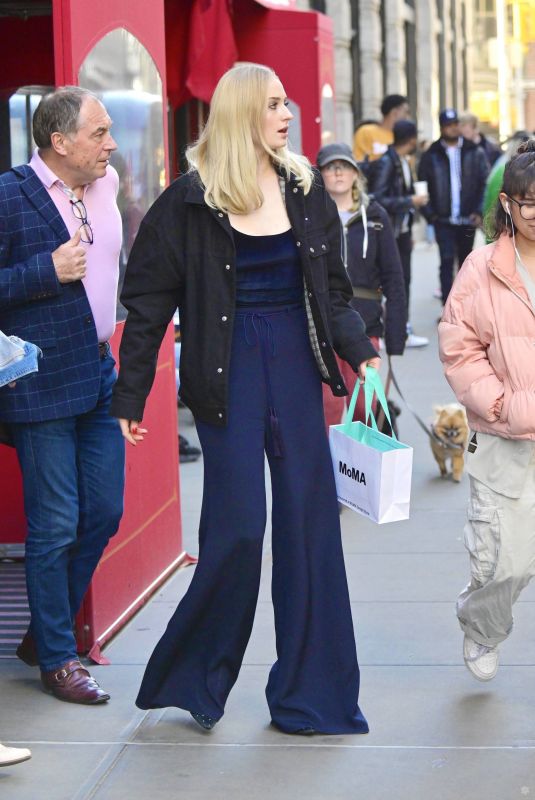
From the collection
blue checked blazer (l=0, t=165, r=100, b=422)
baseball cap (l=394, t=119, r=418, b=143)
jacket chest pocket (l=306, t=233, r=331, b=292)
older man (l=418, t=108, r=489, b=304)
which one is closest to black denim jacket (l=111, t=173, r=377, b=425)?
jacket chest pocket (l=306, t=233, r=331, b=292)

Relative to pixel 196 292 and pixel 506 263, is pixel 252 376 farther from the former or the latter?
pixel 506 263

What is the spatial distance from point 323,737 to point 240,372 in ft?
3.67

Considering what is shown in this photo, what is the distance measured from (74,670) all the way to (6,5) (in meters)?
3.57

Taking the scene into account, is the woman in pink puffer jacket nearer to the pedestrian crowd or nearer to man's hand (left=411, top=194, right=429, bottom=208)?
the pedestrian crowd

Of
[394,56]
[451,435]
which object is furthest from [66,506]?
[394,56]

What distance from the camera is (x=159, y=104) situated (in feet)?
19.5

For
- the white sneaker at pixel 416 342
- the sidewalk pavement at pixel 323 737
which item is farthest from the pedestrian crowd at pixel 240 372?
the white sneaker at pixel 416 342

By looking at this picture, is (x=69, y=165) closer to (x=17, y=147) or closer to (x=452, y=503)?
(x=17, y=147)

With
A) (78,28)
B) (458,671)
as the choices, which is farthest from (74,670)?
(78,28)

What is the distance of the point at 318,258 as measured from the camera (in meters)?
4.13

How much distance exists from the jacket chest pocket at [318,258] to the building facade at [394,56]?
15.8 metres

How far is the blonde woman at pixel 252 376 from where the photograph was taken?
405 cm

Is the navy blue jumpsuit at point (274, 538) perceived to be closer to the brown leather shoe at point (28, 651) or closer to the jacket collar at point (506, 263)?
the jacket collar at point (506, 263)

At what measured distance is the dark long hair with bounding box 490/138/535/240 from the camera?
4.12m
